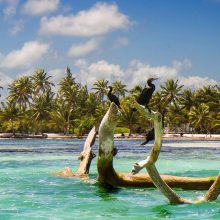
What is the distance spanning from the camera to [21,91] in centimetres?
10706

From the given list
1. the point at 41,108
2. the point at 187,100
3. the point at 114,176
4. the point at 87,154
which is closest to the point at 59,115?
the point at 41,108

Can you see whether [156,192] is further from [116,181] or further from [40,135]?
[40,135]

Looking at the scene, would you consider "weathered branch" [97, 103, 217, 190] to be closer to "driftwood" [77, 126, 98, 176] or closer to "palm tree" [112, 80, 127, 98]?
"driftwood" [77, 126, 98, 176]

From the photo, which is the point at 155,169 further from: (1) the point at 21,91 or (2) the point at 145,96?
(1) the point at 21,91

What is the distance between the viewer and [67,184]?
738 inches

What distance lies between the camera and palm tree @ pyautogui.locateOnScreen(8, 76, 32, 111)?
107m

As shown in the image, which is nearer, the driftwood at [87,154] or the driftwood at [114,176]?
the driftwood at [114,176]

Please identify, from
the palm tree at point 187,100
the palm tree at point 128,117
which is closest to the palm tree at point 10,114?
the palm tree at point 128,117

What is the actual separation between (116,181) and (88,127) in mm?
84225

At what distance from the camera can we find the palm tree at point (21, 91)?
4195 inches

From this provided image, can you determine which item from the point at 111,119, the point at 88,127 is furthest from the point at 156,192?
the point at 88,127

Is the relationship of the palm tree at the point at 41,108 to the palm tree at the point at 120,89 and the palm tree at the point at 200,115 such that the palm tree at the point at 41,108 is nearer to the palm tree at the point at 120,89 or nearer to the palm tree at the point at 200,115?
the palm tree at the point at 120,89

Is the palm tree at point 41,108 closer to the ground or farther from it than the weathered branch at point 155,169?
farther from it

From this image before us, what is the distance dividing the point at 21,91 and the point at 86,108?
15.3 meters
